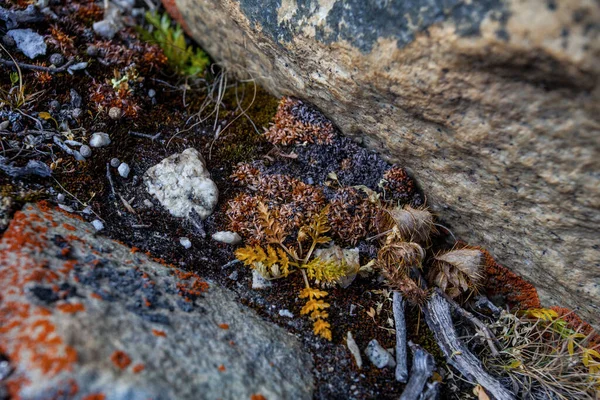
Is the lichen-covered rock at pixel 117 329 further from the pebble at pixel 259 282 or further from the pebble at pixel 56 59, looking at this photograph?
the pebble at pixel 56 59

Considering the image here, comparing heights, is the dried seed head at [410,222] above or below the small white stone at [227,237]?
above

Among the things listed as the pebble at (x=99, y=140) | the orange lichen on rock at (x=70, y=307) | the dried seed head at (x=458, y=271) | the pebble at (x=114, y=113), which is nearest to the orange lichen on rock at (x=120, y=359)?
the orange lichen on rock at (x=70, y=307)

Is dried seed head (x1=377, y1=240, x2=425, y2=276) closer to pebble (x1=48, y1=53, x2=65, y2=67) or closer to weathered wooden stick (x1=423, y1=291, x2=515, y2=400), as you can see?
weathered wooden stick (x1=423, y1=291, x2=515, y2=400)

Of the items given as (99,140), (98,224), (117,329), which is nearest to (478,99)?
(117,329)

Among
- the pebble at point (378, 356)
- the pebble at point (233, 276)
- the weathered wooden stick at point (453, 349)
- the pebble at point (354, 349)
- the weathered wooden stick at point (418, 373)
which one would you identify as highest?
the weathered wooden stick at point (453, 349)

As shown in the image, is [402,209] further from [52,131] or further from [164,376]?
[52,131]

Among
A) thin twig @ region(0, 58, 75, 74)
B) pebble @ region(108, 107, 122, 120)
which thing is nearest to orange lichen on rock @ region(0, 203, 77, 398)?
pebble @ region(108, 107, 122, 120)
